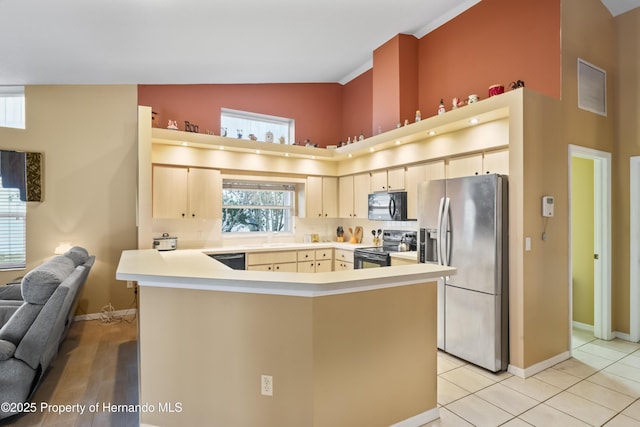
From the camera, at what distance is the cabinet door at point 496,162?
10.8 ft

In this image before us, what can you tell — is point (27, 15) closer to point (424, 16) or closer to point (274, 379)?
point (274, 379)

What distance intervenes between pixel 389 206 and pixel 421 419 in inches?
113

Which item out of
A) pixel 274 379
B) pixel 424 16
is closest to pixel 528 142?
pixel 424 16

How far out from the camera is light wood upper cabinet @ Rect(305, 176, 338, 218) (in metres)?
5.68

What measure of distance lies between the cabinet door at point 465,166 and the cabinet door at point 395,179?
0.76 meters

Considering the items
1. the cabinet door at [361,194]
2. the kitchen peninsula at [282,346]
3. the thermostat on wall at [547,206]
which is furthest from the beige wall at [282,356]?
the cabinet door at [361,194]

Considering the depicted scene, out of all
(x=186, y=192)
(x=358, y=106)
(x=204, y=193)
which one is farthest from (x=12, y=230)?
(x=358, y=106)

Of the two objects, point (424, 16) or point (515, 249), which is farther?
point (424, 16)

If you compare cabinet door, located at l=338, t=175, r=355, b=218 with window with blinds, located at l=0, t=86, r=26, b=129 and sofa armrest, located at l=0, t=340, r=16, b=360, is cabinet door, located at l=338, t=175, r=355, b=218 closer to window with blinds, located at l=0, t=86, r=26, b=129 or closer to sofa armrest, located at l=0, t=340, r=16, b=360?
sofa armrest, located at l=0, t=340, r=16, b=360

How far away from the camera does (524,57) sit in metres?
3.59

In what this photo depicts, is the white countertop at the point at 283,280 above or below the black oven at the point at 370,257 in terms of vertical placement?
above

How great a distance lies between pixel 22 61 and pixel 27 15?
3.69 feet

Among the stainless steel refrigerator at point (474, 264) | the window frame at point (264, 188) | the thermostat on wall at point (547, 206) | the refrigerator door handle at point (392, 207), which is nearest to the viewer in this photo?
the stainless steel refrigerator at point (474, 264)

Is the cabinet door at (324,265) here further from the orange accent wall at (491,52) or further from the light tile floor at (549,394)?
Result: the orange accent wall at (491,52)
